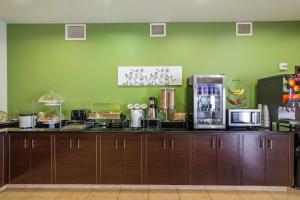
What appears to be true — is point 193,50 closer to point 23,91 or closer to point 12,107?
point 23,91

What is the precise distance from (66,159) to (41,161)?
0.39 metres

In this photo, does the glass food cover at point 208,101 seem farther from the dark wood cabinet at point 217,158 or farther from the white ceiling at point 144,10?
the white ceiling at point 144,10

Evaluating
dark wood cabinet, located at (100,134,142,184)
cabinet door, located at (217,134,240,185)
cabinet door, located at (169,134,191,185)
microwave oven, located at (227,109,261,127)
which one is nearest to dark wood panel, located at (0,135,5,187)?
dark wood cabinet, located at (100,134,142,184)

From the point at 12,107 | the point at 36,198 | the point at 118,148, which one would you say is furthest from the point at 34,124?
the point at 118,148

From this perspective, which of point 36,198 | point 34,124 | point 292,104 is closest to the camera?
point 36,198

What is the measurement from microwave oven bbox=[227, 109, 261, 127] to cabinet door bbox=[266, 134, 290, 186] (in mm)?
339

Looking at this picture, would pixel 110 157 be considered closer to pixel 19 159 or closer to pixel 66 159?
pixel 66 159

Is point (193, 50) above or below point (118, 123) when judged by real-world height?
above

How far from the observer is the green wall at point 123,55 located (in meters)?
4.50

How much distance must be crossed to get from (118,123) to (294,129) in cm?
283

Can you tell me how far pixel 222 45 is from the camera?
451 centimetres

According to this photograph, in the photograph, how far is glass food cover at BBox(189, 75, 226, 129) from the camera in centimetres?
396

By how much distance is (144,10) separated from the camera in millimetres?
3973

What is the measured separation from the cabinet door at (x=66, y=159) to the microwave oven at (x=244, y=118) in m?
2.50
